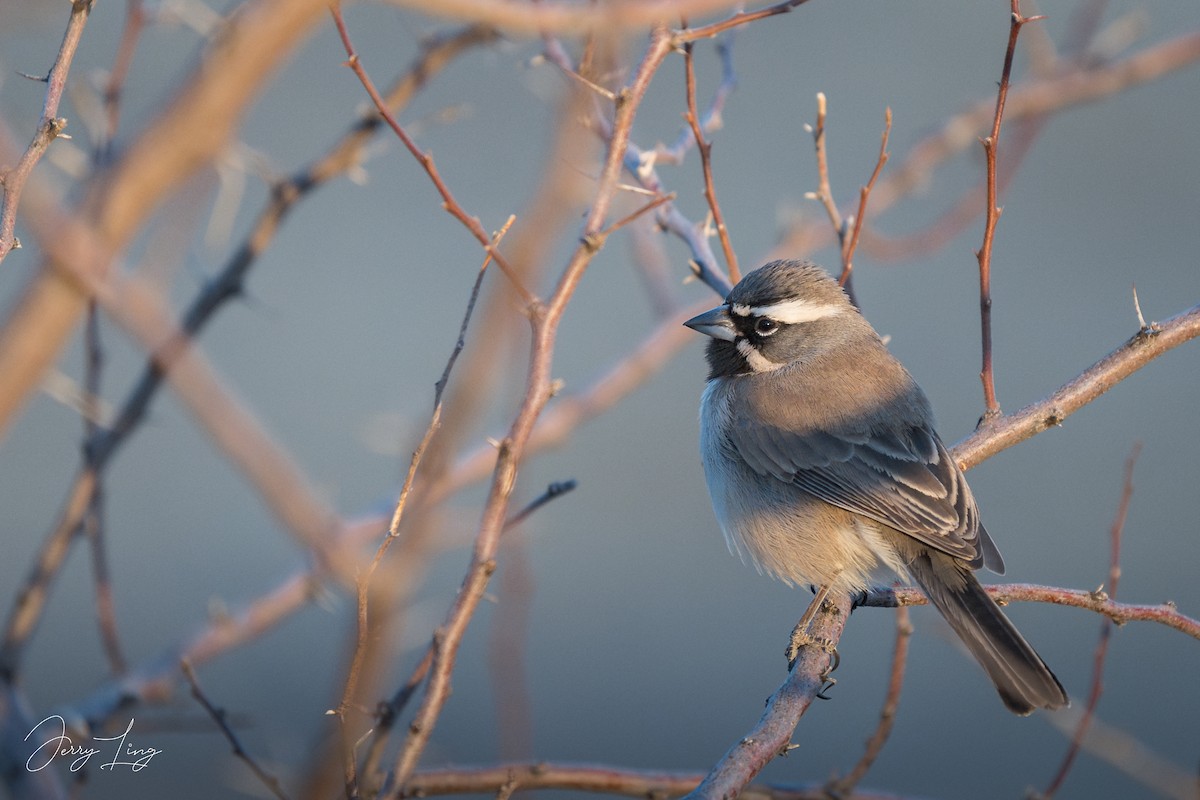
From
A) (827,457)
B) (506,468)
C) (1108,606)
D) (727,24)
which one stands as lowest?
(1108,606)

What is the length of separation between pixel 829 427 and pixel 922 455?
1.48 feet

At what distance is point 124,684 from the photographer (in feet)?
10.8

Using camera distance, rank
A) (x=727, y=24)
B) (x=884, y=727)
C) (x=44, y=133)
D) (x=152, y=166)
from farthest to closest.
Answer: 1. (x=884, y=727)
2. (x=727, y=24)
3. (x=44, y=133)
4. (x=152, y=166)

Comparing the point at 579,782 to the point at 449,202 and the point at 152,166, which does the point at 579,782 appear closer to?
the point at 449,202

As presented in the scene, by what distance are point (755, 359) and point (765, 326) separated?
0.20 meters

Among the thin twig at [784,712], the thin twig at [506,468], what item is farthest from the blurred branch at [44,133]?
the thin twig at [784,712]

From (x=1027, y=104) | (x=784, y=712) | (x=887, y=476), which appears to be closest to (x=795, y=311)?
(x=887, y=476)

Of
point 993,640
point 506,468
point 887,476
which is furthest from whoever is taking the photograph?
point 887,476

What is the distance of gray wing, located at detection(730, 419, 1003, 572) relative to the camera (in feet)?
12.9

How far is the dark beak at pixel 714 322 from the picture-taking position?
4324 mm

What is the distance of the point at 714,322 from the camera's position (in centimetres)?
437

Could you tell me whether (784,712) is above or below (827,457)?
below

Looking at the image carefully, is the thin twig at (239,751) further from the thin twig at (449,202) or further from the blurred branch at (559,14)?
the blurred branch at (559,14)

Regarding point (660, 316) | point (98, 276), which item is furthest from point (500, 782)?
point (660, 316)
